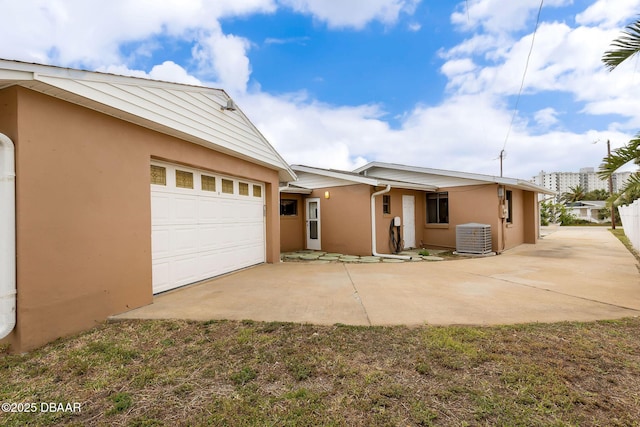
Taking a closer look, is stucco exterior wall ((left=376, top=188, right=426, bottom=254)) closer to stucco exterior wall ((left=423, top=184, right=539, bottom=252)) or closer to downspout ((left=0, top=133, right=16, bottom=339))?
stucco exterior wall ((left=423, top=184, right=539, bottom=252))

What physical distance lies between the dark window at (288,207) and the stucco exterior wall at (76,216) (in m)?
6.32

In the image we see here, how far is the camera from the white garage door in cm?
496

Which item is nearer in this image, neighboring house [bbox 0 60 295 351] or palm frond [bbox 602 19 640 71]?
neighboring house [bbox 0 60 295 351]

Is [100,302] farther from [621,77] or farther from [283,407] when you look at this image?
[621,77]

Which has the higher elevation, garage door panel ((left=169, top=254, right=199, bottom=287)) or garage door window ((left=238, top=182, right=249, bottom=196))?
garage door window ((left=238, top=182, right=249, bottom=196))

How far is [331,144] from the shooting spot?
1722cm

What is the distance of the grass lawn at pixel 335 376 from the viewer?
6.59 ft

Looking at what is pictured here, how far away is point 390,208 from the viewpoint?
1062cm

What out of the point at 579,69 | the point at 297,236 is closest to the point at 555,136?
the point at 579,69

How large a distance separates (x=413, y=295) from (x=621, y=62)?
4793 mm

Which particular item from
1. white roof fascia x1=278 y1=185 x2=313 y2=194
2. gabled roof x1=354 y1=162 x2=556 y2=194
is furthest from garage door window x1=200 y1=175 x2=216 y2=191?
gabled roof x1=354 y1=162 x2=556 y2=194

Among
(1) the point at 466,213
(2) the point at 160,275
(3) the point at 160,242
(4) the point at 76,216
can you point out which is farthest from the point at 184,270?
(1) the point at 466,213

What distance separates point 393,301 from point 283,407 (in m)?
2.82

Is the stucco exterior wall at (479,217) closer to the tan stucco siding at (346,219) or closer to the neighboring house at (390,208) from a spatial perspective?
the neighboring house at (390,208)
